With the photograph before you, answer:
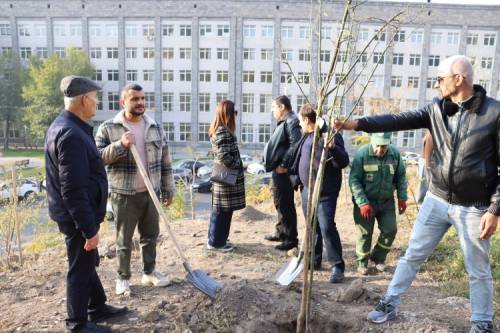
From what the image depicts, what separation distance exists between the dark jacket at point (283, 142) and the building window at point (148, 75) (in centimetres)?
3505

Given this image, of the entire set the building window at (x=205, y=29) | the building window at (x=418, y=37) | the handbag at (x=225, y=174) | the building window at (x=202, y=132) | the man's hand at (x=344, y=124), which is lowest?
the building window at (x=202, y=132)

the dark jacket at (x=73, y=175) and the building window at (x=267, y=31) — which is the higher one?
the building window at (x=267, y=31)

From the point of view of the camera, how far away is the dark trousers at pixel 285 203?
505 centimetres

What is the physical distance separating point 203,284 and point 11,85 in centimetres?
4203

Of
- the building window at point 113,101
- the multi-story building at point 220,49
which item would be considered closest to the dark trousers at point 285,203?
the multi-story building at point 220,49

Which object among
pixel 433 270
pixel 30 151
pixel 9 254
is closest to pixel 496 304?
pixel 433 270

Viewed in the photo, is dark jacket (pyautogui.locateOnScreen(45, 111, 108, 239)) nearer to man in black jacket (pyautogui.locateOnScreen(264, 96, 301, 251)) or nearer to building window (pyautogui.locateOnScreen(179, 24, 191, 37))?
man in black jacket (pyautogui.locateOnScreen(264, 96, 301, 251))

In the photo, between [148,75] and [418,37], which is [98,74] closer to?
[148,75]

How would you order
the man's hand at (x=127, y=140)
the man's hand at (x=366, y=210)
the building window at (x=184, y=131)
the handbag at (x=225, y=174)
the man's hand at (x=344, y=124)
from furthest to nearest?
the building window at (x=184, y=131) → the handbag at (x=225, y=174) → the man's hand at (x=366, y=210) → the man's hand at (x=127, y=140) → the man's hand at (x=344, y=124)

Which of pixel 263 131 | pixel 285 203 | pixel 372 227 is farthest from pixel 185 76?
pixel 372 227

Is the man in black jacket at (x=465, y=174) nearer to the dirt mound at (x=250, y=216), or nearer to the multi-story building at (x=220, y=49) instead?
the dirt mound at (x=250, y=216)

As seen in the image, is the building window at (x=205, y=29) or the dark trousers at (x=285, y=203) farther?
the building window at (x=205, y=29)

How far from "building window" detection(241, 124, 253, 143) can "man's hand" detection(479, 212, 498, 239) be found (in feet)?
116

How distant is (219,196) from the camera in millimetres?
4746
